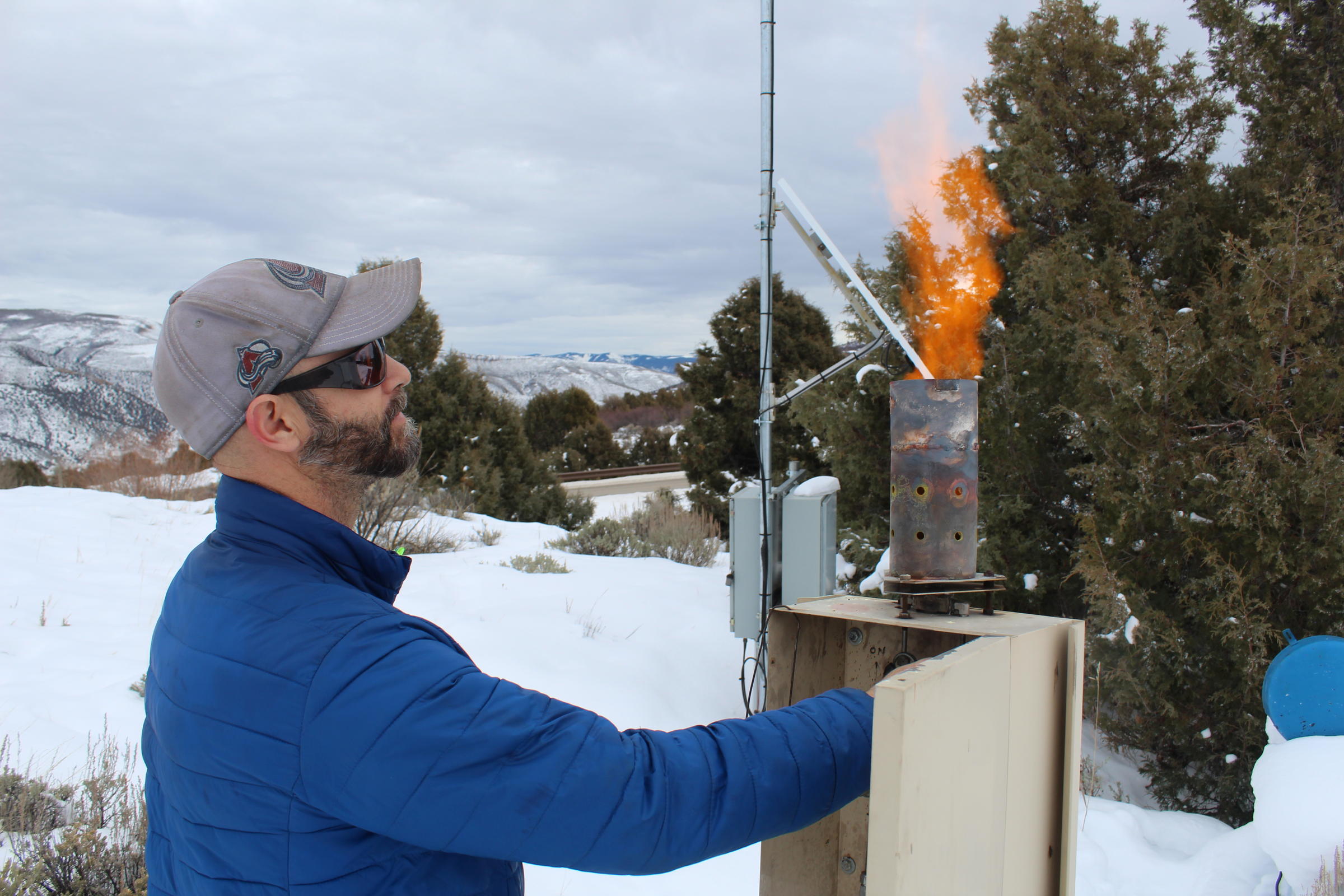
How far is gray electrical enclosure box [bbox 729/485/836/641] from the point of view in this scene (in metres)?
4.05

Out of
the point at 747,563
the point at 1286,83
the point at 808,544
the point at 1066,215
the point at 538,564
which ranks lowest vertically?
the point at 538,564

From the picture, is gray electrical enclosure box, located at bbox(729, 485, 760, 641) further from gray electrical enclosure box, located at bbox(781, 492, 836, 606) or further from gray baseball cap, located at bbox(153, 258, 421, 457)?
gray baseball cap, located at bbox(153, 258, 421, 457)

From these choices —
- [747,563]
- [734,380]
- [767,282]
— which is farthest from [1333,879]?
[734,380]

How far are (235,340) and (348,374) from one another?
16 centimetres

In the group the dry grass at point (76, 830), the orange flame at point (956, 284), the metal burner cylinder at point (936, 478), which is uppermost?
the orange flame at point (956, 284)

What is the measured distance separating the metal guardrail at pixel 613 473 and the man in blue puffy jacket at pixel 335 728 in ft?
65.8

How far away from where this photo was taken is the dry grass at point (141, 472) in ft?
37.3

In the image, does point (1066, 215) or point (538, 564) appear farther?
point (538, 564)

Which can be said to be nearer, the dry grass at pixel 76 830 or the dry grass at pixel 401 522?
the dry grass at pixel 76 830

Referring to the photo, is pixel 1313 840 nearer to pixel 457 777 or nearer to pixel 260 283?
pixel 457 777

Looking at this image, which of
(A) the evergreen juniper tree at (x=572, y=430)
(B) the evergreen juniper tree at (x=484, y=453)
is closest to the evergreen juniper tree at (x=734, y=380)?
(B) the evergreen juniper tree at (x=484, y=453)

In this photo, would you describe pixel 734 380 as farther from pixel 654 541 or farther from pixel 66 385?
pixel 66 385

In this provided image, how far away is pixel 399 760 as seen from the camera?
3.06 ft

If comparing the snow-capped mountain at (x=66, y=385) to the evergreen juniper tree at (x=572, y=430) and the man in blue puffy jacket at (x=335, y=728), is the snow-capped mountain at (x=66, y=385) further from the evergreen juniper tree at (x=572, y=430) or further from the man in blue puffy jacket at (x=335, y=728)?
the man in blue puffy jacket at (x=335, y=728)
